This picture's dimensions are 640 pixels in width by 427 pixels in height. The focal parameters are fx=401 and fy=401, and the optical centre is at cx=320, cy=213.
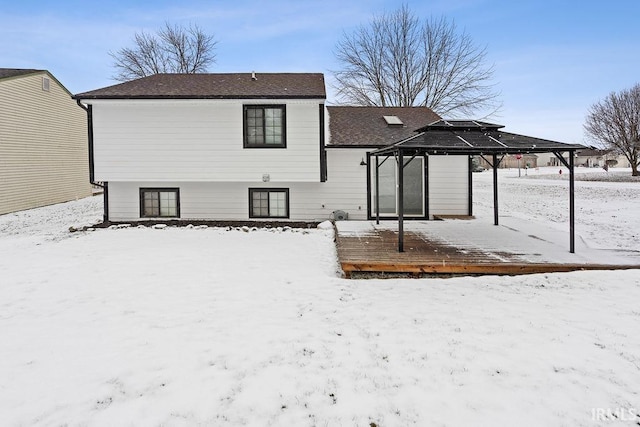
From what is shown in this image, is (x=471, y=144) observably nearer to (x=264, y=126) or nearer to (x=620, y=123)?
(x=264, y=126)

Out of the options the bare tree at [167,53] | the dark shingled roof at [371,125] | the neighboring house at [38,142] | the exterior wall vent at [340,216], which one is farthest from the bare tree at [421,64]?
the neighboring house at [38,142]

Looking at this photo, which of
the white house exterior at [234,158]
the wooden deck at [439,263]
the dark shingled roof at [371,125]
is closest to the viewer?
the wooden deck at [439,263]

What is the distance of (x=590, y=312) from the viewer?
4.80 meters

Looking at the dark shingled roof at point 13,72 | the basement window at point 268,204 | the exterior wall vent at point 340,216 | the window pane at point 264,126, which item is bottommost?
the exterior wall vent at point 340,216

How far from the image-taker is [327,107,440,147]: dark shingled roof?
12203mm

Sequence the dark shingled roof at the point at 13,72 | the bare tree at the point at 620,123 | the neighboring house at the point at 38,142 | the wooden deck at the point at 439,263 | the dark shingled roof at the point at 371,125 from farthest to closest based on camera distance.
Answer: the bare tree at the point at 620,123 < the dark shingled roof at the point at 13,72 < the neighboring house at the point at 38,142 < the dark shingled roof at the point at 371,125 < the wooden deck at the point at 439,263

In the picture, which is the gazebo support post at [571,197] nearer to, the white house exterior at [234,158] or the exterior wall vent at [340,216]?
the white house exterior at [234,158]

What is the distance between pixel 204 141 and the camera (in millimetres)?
11758

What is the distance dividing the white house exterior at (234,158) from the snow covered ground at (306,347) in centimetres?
485

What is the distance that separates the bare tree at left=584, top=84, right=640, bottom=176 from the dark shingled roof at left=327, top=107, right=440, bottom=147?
28.5m

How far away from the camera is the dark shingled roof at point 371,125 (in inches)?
480

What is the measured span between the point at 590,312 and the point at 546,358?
163cm

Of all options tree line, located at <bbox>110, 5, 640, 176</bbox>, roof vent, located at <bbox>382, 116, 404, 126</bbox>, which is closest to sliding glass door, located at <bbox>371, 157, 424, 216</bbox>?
roof vent, located at <bbox>382, 116, 404, 126</bbox>

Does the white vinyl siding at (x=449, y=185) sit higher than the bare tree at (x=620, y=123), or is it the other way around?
the bare tree at (x=620, y=123)
